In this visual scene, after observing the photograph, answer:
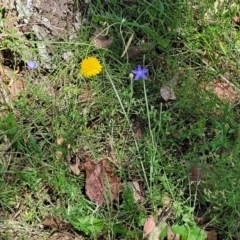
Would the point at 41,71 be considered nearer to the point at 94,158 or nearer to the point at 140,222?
the point at 94,158

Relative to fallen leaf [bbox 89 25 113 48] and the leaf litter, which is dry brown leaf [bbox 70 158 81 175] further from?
fallen leaf [bbox 89 25 113 48]

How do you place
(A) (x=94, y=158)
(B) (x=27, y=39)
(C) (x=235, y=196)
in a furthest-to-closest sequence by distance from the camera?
(B) (x=27, y=39), (A) (x=94, y=158), (C) (x=235, y=196)

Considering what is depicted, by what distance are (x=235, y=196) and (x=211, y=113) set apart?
0.44 metres

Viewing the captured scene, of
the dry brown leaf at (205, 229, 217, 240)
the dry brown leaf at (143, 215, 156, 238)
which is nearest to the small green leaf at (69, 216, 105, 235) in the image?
the dry brown leaf at (143, 215, 156, 238)

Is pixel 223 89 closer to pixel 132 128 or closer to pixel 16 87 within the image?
pixel 132 128

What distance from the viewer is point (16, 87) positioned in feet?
7.84

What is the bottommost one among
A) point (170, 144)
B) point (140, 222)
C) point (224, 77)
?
point (140, 222)

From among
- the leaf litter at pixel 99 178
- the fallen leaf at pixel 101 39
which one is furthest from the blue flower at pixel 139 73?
the leaf litter at pixel 99 178

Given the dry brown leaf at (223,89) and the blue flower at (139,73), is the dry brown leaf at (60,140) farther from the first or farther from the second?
the dry brown leaf at (223,89)

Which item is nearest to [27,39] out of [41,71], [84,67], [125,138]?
[41,71]

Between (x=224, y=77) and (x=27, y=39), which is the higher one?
(x=224, y=77)

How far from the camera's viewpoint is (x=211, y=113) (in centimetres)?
230

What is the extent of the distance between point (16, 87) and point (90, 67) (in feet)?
1.09

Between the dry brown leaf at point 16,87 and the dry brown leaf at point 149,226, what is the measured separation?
0.76m
